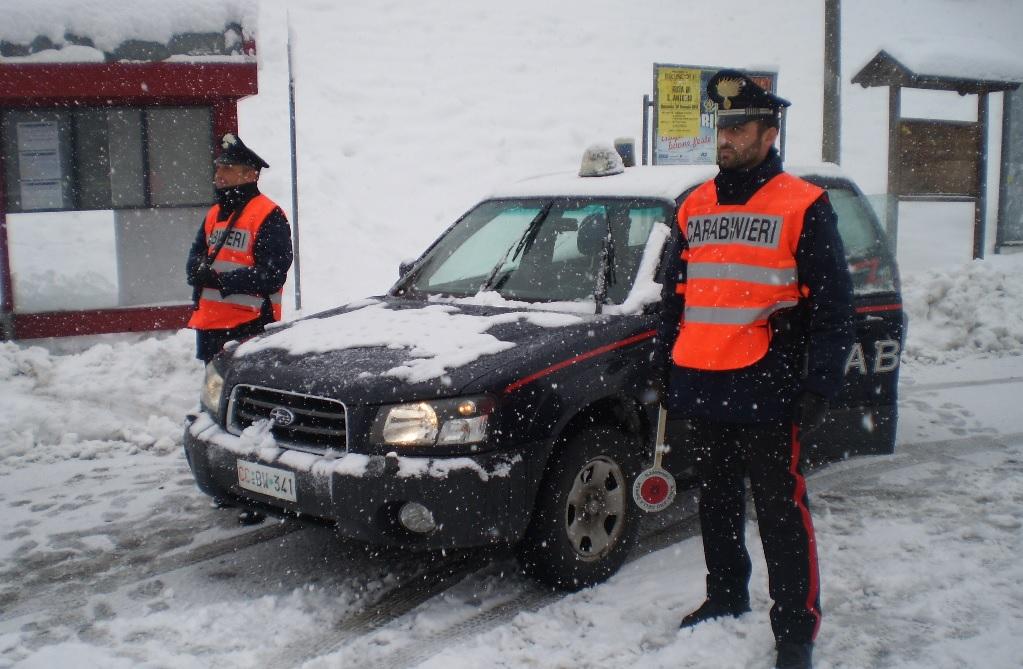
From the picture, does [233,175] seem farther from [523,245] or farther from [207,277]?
[523,245]

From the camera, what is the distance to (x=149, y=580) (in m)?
4.21

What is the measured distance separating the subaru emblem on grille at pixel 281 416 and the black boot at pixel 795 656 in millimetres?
2028

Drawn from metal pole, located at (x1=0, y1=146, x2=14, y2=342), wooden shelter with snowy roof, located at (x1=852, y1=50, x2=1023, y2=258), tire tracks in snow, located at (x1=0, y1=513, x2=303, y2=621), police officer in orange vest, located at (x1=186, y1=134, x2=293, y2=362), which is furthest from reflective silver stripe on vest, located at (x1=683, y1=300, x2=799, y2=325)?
wooden shelter with snowy roof, located at (x1=852, y1=50, x2=1023, y2=258)

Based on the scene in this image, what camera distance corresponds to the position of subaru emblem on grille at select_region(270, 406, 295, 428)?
3.80m

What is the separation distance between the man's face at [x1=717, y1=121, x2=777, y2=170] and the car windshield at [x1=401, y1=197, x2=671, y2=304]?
116 centimetres

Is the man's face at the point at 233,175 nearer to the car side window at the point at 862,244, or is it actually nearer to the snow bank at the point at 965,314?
the car side window at the point at 862,244

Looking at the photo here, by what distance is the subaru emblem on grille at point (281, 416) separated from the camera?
3.80 metres

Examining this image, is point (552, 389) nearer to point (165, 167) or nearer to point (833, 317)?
point (833, 317)

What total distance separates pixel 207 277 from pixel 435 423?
7.51ft

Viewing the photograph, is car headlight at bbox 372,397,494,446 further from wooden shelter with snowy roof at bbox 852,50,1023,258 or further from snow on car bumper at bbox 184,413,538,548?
wooden shelter with snowy roof at bbox 852,50,1023,258

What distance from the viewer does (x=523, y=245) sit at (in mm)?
4887

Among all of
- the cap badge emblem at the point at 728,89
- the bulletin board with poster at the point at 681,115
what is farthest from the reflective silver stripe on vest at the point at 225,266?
the bulletin board with poster at the point at 681,115

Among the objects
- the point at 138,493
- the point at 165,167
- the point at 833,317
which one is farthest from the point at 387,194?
the point at 833,317

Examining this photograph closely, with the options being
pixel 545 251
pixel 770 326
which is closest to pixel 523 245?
pixel 545 251
